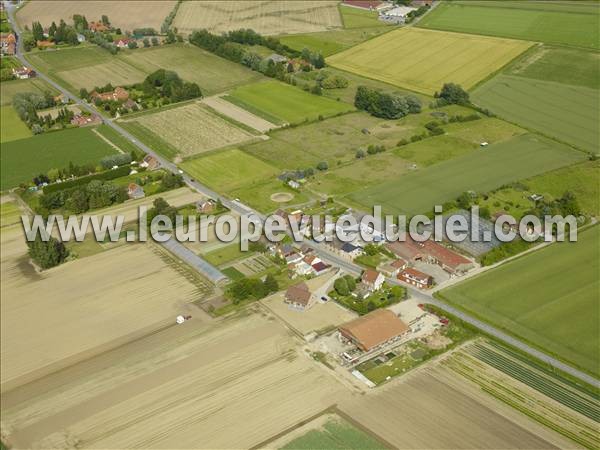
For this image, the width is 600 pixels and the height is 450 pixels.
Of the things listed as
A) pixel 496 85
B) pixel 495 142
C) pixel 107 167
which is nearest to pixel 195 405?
pixel 107 167

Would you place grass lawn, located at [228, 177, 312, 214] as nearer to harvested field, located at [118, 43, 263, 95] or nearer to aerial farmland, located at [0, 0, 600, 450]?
aerial farmland, located at [0, 0, 600, 450]

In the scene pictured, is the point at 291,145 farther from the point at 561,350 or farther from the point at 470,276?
the point at 561,350

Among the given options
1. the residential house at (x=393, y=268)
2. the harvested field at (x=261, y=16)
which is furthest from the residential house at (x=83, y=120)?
the residential house at (x=393, y=268)

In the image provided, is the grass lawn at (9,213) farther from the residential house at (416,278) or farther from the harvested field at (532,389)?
the harvested field at (532,389)

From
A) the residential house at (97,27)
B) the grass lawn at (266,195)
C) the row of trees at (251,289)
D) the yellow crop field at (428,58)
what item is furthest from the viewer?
the residential house at (97,27)

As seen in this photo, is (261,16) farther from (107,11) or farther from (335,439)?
(335,439)

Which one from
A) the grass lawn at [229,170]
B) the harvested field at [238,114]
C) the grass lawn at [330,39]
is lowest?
the grass lawn at [229,170]

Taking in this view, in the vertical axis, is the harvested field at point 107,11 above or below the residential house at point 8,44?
above
